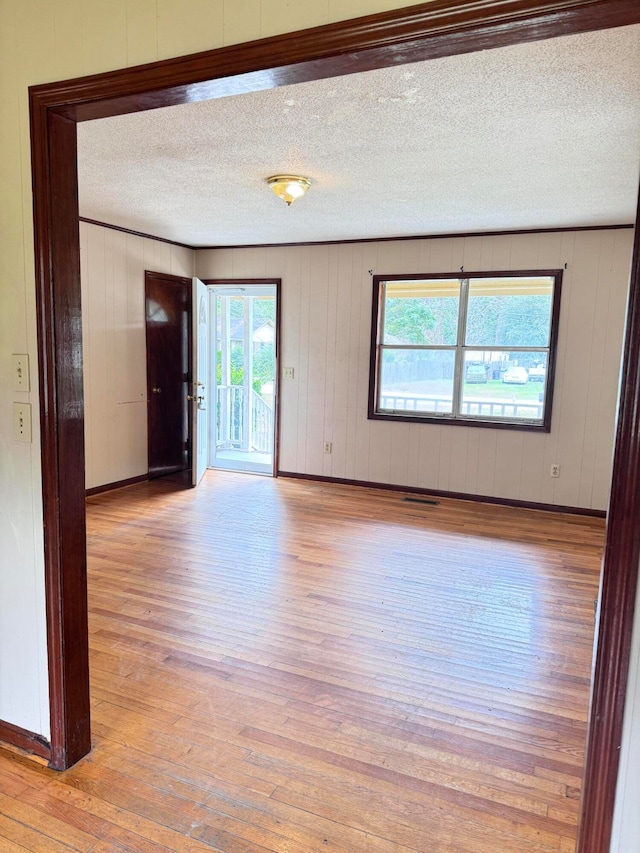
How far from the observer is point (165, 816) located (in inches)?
66.3

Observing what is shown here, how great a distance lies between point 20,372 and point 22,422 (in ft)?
0.53

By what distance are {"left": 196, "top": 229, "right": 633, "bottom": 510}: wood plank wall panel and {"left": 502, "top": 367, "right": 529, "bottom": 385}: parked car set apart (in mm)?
289

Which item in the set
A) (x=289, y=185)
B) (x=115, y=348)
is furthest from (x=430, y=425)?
(x=115, y=348)

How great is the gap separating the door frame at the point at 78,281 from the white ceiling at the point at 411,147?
96 centimetres

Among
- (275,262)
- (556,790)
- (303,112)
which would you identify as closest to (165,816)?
(556,790)

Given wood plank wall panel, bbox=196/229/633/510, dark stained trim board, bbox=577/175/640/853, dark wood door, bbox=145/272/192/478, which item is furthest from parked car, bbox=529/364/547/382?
dark stained trim board, bbox=577/175/640/853

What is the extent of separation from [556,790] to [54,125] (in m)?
2.65

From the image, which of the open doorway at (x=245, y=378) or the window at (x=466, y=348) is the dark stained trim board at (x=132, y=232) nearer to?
the open doorway at (x=245, y=378)

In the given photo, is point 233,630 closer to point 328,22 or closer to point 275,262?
point 328,22

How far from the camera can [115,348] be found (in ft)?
17.3

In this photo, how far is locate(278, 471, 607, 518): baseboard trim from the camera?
4957mm

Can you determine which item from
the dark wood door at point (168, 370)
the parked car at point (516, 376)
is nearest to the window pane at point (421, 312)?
the parked car at point (516, 376)

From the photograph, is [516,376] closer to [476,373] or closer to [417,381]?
[476,373]

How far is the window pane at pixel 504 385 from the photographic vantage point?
501 cm
